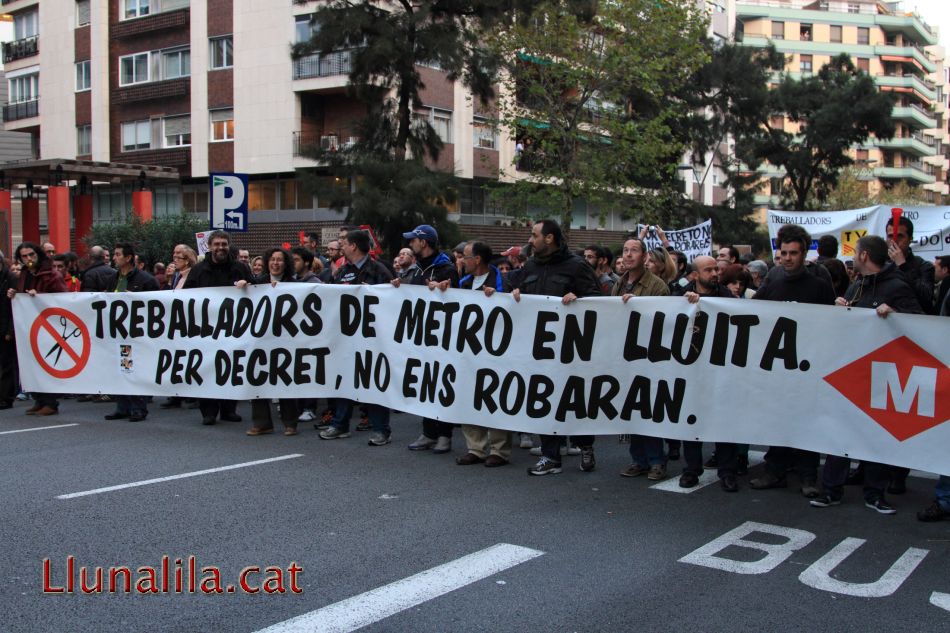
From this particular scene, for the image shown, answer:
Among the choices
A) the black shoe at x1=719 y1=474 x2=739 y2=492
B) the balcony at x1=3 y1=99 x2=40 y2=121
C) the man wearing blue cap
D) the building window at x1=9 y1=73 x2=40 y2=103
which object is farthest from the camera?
the building window at x1=9 y1=73 x2=40 y2=103

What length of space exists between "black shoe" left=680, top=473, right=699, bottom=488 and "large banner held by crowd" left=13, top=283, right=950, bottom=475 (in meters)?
0.45

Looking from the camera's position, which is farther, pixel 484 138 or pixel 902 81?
pixel 902 81

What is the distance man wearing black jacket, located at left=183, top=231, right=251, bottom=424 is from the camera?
1016 centimetres

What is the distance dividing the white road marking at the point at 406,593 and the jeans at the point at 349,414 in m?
3.56

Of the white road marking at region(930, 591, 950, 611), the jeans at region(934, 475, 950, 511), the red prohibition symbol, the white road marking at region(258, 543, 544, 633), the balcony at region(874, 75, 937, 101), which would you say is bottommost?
the white road marking at region(930, 591, 950, 611)

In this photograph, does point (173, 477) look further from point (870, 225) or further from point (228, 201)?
point (870, 225)

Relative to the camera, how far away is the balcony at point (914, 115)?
88062 millimetres

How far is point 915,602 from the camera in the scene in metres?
4.89

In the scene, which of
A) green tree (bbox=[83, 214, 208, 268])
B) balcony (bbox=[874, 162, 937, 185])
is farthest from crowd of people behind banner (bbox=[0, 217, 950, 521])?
balcony (bbox=[874, 162, 937, 185])

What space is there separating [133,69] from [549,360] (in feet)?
127

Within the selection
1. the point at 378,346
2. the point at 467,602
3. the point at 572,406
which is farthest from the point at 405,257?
the point at 467,602

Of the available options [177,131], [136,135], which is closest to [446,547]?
[177,131]

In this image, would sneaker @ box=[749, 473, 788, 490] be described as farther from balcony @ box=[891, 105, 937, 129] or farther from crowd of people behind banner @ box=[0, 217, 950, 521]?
balcony @ box=[891, 105, 937, 129]

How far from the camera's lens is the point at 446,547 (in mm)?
5656
